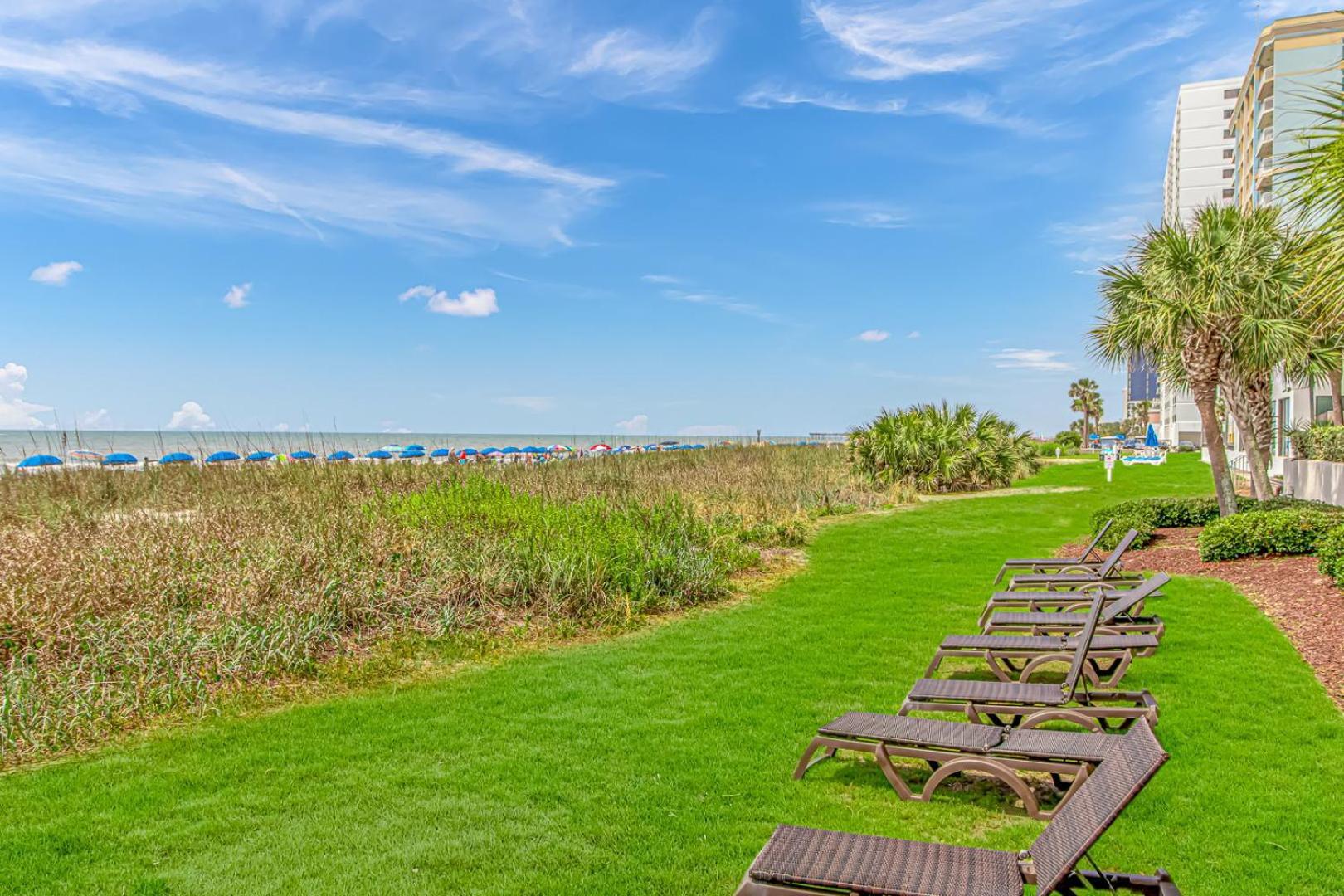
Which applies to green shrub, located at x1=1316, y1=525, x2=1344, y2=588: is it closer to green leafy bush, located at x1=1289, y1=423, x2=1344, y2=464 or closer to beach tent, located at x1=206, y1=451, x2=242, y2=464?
green leafy bush, located at x1=1289, y1=423, x2=1344, y2=464

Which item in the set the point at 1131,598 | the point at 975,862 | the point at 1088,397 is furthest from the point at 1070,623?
the point at 1088,397

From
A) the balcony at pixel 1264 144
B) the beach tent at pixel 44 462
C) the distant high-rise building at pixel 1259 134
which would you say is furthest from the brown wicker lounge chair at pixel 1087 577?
the balcony at pixel 1264 144

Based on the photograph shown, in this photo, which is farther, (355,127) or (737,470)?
(737,470)

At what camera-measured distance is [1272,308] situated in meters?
11.9

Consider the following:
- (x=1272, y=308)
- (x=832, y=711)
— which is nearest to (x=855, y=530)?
(x=1272, y=308)

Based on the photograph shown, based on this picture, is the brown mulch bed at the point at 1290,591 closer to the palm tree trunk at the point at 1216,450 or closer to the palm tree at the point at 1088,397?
the palm tree trunk at the point at 1216,450

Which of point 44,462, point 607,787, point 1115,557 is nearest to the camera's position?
point 607,787

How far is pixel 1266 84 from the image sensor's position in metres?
48.3

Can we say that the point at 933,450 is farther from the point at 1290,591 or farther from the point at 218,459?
the point at 218,459

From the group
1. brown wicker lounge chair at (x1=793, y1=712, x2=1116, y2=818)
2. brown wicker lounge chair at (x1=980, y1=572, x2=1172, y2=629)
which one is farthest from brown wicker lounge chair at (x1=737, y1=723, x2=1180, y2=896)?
brown wicker lounge chair at (x1=980, y1=572, x2=1172, y2=629)

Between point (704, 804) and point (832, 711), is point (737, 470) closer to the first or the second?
point (832, 711)

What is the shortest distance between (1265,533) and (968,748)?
8.50 meters

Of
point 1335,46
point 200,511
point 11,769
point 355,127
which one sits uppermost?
point 1335,46

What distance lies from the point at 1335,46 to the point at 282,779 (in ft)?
204
